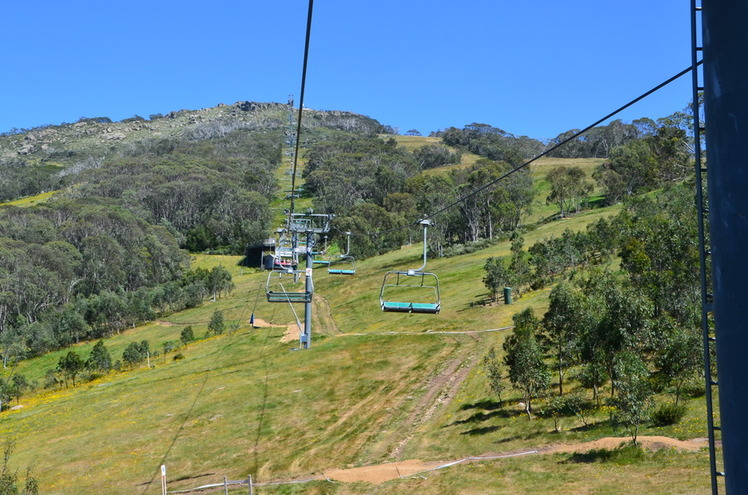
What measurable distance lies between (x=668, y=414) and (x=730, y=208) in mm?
22446

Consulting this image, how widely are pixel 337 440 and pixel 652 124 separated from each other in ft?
431

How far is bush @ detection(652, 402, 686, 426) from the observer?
24.6 meters

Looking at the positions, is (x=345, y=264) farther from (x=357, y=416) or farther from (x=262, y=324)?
(x=357, y=416)

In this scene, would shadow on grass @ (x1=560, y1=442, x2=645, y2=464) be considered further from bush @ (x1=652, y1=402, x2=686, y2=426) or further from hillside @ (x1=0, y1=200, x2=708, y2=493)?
bush @ (x1=652, y1=402, x2=686, y2=426)

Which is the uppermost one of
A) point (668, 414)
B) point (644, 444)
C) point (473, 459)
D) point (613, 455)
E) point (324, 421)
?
point (668, 414)

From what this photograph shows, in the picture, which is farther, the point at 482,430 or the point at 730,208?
the point at 482,430

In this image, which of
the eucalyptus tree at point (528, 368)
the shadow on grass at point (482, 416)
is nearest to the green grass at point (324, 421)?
the shadow on grass at point (482, 416)

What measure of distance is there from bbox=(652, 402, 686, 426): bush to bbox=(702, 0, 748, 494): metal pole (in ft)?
71.1

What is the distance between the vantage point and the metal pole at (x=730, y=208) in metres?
4.82

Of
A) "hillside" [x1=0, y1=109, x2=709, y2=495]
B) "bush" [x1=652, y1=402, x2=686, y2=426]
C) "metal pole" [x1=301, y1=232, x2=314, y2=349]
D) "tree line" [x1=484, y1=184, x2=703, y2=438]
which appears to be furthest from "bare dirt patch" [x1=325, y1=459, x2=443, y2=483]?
"metal pole" [x1=301, y1=232, x2=314, y2=349]

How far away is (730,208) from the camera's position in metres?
4.90

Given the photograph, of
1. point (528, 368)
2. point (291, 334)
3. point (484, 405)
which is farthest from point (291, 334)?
point (528, 368)

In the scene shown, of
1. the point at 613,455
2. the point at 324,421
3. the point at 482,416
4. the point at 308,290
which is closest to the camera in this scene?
the point at 613,455

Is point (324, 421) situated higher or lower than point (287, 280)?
lower
